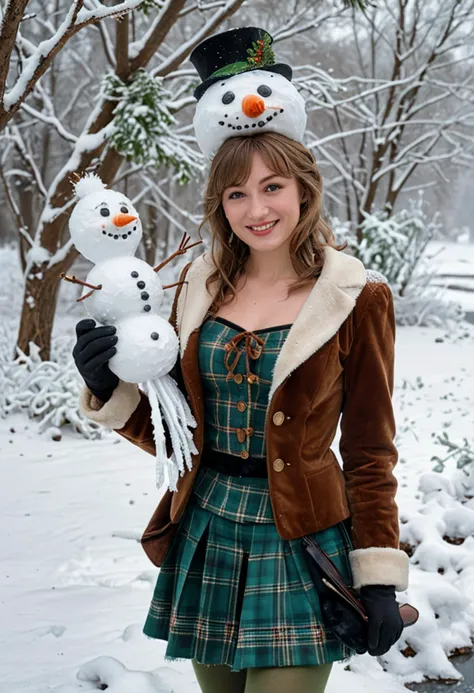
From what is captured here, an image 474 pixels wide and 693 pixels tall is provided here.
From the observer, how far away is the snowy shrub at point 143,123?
4.73 metres

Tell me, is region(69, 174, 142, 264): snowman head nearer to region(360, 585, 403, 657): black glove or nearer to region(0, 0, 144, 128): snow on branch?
region(0, 0, 144, 128): snow on branch

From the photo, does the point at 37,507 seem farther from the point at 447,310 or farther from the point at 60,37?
the point at 447,310

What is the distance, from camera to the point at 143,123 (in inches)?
188

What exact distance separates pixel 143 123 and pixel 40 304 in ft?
6.17

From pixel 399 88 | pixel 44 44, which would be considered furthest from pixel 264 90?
pixel 399 88

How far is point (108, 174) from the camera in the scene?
5.49 meters

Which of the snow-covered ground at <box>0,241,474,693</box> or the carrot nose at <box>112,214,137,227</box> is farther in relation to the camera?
the snow-covered ground at <box>0,241,474,693</box>

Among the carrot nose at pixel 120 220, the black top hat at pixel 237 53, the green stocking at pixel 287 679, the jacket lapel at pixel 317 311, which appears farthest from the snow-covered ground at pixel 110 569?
the black top hat at pixel 237 53

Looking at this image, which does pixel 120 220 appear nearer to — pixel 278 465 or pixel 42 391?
pixel 278 465

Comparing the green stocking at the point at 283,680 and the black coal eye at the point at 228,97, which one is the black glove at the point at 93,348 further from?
the green stocking at the point at 283,680

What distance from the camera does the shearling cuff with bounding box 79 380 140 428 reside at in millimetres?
1647

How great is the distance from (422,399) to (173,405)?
504cm

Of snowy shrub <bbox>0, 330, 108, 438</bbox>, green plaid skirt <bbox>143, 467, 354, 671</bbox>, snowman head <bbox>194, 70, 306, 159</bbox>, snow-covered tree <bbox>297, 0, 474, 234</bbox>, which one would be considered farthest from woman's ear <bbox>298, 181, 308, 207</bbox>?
snow-covered tree <bbox>297, 0, 474, 234</bbox>

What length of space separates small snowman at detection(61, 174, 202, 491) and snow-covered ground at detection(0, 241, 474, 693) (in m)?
1.21
